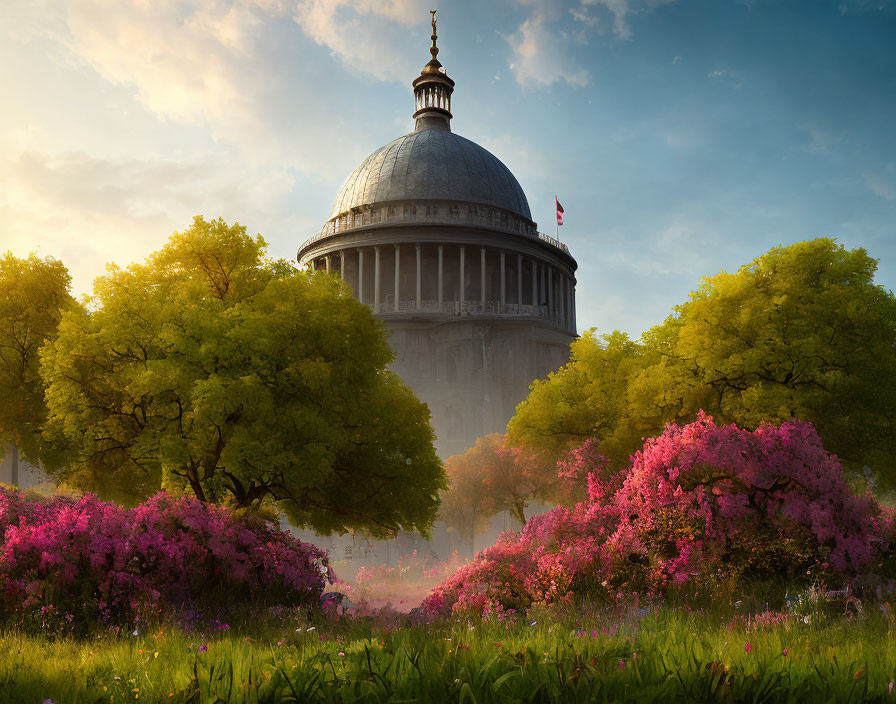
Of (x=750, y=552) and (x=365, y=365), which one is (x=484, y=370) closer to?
(x=365, y=365)

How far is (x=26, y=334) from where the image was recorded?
24812mm

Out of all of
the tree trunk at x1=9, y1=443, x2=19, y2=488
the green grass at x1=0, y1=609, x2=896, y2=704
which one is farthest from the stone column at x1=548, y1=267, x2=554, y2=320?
the green grass at x1=0, y1=609, x2=896, y2=704

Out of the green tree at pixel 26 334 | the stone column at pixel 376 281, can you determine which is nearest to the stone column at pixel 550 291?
the stone column at pixel 376 281

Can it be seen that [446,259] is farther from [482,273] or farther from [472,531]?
[472,531]

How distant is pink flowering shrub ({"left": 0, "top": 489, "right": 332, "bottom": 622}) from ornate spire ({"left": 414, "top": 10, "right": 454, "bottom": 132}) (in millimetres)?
66378

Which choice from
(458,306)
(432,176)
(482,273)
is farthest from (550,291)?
(432,176)

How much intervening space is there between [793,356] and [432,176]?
49137 millimetres

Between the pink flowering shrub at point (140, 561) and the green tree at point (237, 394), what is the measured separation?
3608 millimetres

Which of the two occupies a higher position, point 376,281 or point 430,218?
point 430,218

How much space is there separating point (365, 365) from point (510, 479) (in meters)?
12.5

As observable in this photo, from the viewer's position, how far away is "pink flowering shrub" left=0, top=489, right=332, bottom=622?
1152cm

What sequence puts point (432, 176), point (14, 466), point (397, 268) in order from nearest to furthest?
point (14, 466) < point (397, 268) < point (432, 176)

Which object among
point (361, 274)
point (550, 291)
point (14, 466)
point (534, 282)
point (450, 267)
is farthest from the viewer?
point (550, 291)

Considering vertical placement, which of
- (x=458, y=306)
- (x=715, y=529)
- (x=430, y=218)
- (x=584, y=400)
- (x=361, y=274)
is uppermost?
(x=430, y=218)
